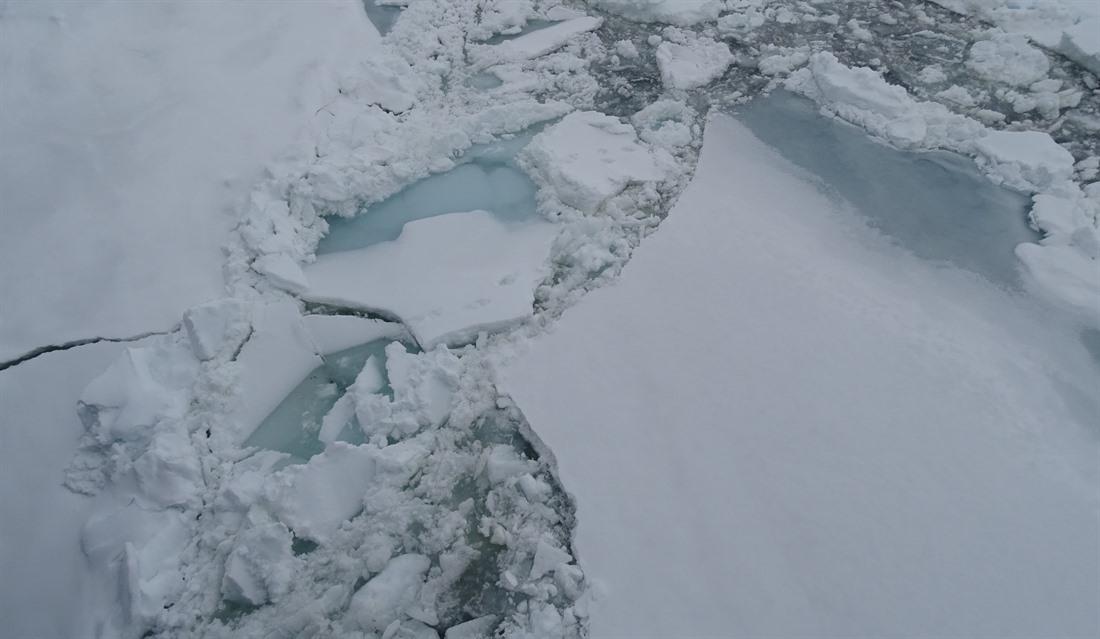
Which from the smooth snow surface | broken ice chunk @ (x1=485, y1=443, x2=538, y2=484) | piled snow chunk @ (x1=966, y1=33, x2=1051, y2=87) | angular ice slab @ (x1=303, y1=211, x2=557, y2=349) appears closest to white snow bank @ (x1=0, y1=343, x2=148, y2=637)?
angular ice slab @ (x1=303, y1=211, x2=557, y2=349)

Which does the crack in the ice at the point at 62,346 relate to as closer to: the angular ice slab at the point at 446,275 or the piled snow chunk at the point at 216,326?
the piled snow chunk at the point at 216,326

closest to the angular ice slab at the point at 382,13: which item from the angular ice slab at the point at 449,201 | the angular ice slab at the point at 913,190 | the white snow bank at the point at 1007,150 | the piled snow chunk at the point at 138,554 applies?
the angular ice slab at the point at 449,201

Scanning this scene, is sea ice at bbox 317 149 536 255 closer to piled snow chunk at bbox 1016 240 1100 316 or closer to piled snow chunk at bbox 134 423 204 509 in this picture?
piled snow chunk at bbox 134 423 204 509

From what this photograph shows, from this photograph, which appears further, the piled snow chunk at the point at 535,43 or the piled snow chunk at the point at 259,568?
the piled snow chunk at the point at 535,43

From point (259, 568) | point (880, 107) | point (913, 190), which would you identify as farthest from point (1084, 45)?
point (259, 568)

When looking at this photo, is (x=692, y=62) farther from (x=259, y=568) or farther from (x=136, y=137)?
(x=259, y=568)
